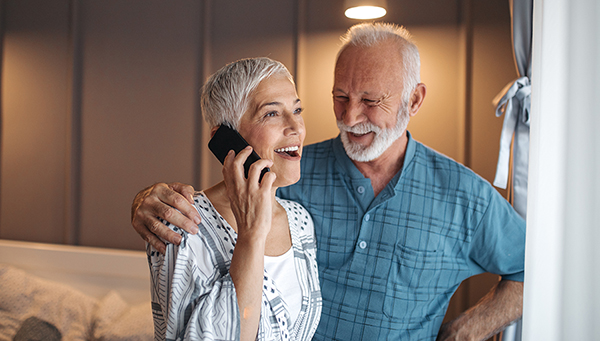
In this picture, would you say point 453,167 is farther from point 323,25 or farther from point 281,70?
point 323,25

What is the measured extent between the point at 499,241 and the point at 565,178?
82 centimetres

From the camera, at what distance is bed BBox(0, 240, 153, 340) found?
2410mm

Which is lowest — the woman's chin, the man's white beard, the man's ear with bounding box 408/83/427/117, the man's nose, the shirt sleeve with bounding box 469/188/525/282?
the shirt sleeve with bounding box 469/188/525/282

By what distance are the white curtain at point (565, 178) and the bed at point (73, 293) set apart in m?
2.18

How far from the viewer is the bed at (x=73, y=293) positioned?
2.41 m

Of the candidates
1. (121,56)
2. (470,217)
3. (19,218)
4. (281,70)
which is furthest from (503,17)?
(19,218)

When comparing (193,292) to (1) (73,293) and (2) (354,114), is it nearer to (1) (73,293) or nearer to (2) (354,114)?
(2) (354,114)

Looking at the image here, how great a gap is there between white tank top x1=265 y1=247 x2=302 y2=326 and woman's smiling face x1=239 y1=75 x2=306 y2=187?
0.24 meters

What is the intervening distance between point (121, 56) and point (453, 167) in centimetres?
250

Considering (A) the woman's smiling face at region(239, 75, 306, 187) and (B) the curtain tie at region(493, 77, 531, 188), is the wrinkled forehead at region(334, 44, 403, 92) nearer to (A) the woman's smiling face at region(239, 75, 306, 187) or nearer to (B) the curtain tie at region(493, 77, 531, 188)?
(A) the woman's smiling face at region(239, 75, 306, 187)

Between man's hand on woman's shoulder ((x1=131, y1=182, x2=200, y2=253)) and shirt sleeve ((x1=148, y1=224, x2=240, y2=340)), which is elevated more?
man's hand on woman's shoulder ((x1=131, y1=182, x2=200, y2=253))

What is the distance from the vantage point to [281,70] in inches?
49.8

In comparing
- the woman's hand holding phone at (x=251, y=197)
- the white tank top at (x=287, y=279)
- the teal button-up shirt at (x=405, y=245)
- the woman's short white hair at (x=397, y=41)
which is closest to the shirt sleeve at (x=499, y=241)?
the teal button-up shirt at (x=405, y=245)

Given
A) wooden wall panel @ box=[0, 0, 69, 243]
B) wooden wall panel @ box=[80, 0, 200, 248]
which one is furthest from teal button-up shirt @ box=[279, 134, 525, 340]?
wooden wall panel @ box=[0, 0, 69, 243]
